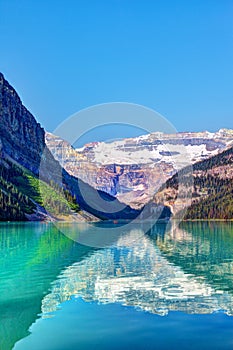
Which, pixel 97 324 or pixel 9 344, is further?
pixel 97 324

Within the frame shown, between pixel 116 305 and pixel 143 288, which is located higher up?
pixel 143 288

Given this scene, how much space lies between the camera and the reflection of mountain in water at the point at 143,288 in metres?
35.3

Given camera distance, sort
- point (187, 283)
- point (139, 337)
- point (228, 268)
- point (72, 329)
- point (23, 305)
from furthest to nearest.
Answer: point (228, 268) < point (187, 283) < point (23, 305) < point (72, 329) < point (139, 337)

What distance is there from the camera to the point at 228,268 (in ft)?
186

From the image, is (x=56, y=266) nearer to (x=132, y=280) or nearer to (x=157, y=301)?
(x=132, y=280)

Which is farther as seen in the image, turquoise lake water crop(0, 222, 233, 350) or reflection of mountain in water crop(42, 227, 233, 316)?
reflection of mountain in water crop(42, 227, 233, 316)

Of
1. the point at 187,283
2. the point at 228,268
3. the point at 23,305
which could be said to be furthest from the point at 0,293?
the point at 228,268

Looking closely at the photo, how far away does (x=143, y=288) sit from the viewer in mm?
42281

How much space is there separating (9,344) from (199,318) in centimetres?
1229

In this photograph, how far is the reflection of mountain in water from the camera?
3531 centimetres

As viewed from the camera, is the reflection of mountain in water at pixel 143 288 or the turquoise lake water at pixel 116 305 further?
the reflection of mountain in water at pixel 143 288

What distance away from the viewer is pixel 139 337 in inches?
1060

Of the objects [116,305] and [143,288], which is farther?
[143,288]

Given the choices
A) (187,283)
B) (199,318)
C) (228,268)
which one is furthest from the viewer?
(228,268)
